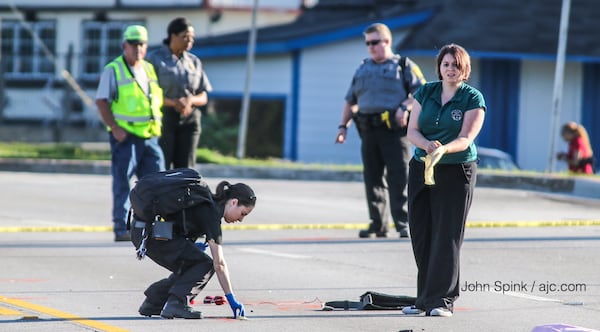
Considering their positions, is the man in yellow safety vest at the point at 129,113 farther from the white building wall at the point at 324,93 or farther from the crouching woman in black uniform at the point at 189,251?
the white building wall at the point at 324,93

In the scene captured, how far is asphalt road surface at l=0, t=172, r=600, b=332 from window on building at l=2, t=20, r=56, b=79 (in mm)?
23776

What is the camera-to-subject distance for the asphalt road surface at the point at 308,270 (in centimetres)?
871

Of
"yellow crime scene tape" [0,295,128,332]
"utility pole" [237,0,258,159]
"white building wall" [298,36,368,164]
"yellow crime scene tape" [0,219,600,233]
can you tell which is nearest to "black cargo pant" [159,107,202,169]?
"yellow crime scene tape" [0,219,600,233]

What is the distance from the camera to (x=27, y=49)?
41250 mm

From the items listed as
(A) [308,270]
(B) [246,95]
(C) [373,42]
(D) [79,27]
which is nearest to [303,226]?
(C) [373,42]

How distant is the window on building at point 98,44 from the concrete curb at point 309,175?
1688 cm

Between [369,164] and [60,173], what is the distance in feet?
35.7

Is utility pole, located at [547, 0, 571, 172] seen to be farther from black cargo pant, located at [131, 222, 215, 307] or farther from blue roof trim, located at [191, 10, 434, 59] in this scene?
black cargo pant, located at [131, 222, 215, 307]

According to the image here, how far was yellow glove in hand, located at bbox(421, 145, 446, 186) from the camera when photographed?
8578 millimetres

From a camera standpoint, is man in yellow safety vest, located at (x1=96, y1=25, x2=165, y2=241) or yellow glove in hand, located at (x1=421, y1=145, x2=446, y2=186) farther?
man in yellow safety vest, located at (x1=96, y1=25, x2=165, y2=241)

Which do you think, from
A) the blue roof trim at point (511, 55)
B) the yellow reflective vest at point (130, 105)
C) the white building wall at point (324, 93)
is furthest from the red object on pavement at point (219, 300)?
the white building wall at point (324, 93)

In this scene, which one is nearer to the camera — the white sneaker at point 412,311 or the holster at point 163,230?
the holster at point 163,230

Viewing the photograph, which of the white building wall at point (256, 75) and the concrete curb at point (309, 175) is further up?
the white building wall at point (256, 75)

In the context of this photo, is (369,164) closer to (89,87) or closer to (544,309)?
(544,309)
